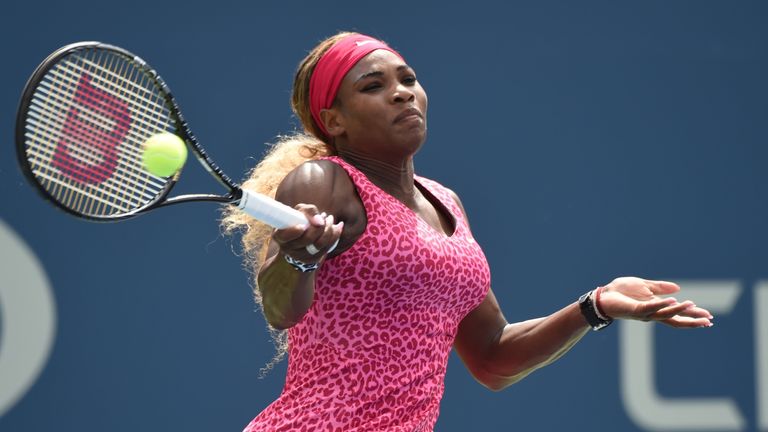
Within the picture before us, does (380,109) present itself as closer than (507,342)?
Yes

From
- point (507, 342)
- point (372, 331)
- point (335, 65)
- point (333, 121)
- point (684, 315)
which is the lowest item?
point (507, 342)

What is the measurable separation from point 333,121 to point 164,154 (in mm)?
594

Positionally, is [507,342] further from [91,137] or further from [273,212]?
[91,137]

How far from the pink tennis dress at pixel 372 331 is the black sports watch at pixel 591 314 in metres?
0.40

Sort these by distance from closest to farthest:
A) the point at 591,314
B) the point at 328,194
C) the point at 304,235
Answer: the point at 304,235 < the point at 328,194 < the point at 591,314

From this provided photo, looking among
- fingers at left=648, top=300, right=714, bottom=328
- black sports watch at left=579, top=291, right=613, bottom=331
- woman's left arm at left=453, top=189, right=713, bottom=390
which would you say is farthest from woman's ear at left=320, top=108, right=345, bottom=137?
fingers at left=648, top=300, right=714, bottom=328

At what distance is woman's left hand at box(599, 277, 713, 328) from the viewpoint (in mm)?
2793

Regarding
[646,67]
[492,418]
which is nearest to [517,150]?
[646,67]

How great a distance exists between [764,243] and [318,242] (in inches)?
124

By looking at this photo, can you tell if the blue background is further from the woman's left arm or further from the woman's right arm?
the woman's right arm

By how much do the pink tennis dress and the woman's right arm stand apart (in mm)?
85

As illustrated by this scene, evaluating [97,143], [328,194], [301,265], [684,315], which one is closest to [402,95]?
[328,194]

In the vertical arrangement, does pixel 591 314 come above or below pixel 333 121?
below

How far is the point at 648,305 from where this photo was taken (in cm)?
280
